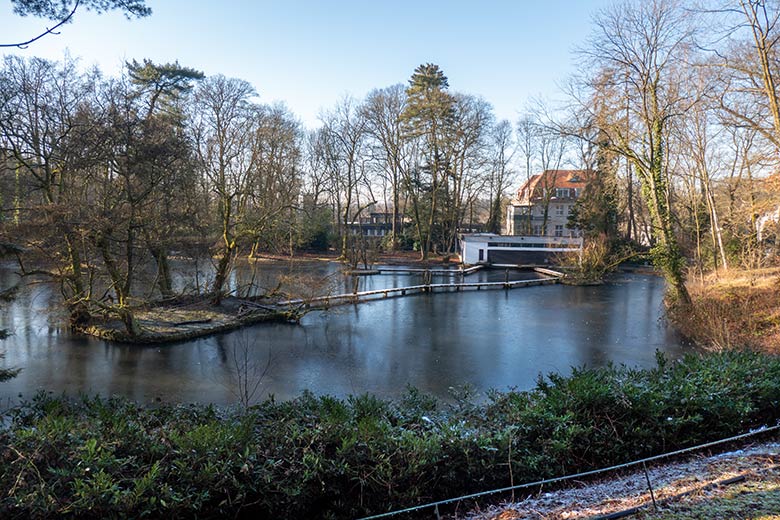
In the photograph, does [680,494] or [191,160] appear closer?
[680,494]

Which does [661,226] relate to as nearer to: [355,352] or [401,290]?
[355,352]

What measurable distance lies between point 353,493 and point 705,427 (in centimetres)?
324

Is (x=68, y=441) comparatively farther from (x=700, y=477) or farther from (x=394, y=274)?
(x=394, y=274)

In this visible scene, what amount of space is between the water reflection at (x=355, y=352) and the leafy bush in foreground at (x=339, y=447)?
4.03 metres

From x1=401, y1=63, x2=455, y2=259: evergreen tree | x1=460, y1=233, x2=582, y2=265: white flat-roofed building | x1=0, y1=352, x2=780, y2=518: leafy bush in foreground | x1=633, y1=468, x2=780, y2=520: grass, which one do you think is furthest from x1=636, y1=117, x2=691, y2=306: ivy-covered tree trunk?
x1=401, y1=63, x2=455, y2=259: evergreen tree

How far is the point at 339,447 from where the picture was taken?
3.44 m

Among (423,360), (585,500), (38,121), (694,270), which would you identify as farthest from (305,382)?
(694,270)

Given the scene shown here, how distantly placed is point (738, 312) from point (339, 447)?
525 inches

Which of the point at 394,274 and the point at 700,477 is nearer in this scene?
the point at 700,477

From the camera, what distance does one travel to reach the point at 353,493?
3.22m

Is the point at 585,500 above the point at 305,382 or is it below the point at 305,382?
above

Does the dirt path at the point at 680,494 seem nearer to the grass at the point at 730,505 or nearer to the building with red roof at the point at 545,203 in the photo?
the grass at the point at 730,505

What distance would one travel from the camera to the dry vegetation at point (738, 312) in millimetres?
10938

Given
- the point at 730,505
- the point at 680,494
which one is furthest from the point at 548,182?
the point at 730,505
